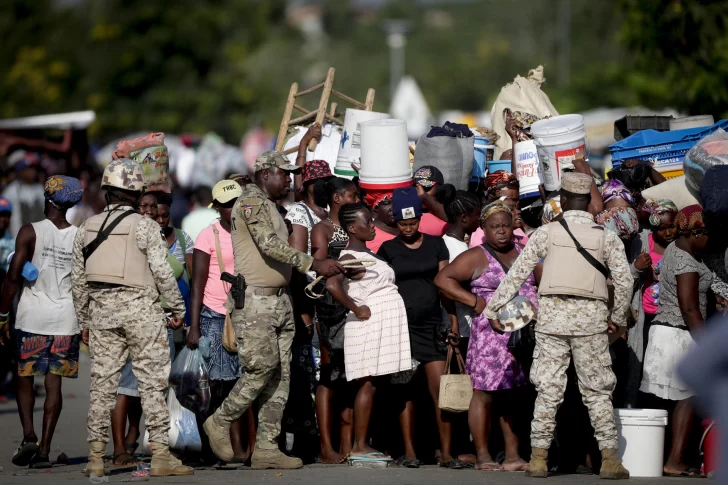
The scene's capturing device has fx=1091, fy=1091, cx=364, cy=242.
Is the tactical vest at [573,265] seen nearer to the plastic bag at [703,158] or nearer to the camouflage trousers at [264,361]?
the plastic bag at [703,158]

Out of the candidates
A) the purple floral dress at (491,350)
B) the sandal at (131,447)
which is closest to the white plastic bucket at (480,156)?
the purple floral dress at (491,350)

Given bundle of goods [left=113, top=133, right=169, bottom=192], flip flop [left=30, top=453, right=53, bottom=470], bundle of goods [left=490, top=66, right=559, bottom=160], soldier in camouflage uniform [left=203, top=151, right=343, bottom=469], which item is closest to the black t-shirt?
soldier in camouflage uniform [left=203, top=151, right=343, bottom=469]

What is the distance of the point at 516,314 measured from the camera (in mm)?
7777

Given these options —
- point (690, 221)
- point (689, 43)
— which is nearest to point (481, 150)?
point (690, 221)

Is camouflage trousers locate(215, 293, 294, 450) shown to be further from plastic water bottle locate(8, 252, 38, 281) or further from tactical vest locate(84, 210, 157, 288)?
plastic water bottle locate(8, 252, 38, 281)

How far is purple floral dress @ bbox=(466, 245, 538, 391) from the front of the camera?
8180 mm

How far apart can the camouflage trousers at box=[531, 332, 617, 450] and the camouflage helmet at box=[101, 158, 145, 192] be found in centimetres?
311

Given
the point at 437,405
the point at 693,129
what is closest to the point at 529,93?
the point at 693,129

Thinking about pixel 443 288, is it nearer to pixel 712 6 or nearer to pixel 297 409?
pixel 297 409

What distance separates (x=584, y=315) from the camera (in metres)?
7.63

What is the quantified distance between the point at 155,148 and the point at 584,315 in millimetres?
4351

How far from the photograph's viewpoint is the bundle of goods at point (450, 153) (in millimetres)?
9969

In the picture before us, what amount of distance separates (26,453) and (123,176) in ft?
8.39

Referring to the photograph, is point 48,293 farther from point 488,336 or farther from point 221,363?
point 488,336
